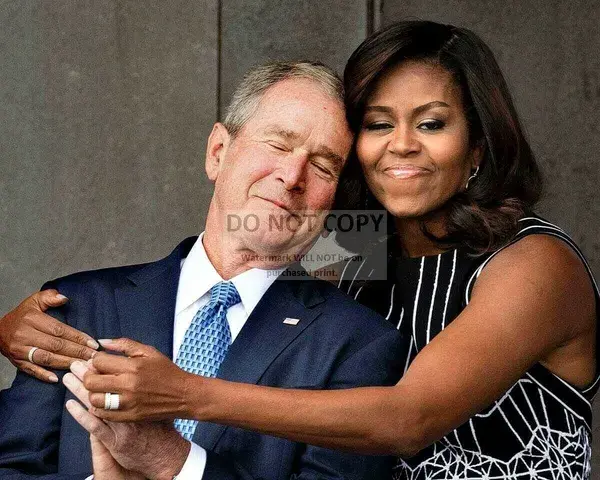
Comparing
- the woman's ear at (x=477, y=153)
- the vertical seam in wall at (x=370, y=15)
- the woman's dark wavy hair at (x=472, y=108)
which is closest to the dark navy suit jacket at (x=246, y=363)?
the woman's dark wavy hair at (x=472, y=108)

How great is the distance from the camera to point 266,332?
3.10m

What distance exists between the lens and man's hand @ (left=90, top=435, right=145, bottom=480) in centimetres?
281

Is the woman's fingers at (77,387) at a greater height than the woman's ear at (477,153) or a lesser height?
lesser

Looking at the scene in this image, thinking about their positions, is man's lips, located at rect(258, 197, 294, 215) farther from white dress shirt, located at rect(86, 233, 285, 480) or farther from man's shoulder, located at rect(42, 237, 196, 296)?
man's shoulder, located at rect(42, 237, 196, 296)

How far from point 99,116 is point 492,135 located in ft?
5.07

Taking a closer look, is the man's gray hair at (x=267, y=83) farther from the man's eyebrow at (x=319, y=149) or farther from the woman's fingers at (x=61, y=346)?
the woman's fingers at (x=61, y=346)

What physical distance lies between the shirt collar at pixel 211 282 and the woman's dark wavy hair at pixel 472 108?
0.45 metres

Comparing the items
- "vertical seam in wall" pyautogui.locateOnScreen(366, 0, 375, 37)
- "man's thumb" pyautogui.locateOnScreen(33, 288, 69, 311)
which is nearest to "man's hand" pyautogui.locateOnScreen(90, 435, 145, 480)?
"man's thumb" pyautogui.locateOnScreen(33, 288, 69, 311)

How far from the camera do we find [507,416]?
10.2ft

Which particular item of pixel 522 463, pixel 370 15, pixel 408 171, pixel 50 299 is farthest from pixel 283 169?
pixel 370 15

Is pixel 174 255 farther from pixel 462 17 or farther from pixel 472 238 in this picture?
pixel 462 17

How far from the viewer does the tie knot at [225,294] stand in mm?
3176

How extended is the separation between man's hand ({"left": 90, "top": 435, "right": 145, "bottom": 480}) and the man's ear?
2.76 ft

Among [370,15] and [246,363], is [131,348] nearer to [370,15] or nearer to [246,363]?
[246,363]
